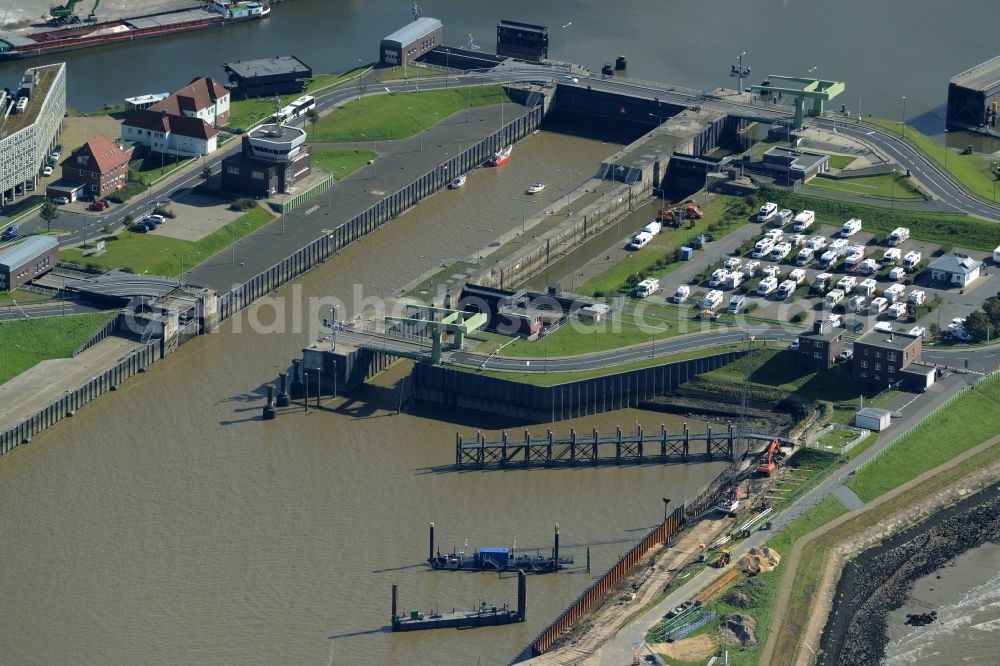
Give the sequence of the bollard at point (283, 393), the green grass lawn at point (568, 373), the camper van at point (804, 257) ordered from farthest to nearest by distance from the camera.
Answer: the camper van at point (804, 257)
the bollard at point (283, 393)
the green grass lawn at point (568, 373)

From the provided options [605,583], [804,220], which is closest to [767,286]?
[804,220]

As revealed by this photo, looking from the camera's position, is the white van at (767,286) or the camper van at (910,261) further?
the camper van at (910,261)

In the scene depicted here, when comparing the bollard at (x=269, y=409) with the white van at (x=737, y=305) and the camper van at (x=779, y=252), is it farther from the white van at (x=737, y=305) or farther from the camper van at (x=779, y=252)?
the camper van at (x=779, y=252)

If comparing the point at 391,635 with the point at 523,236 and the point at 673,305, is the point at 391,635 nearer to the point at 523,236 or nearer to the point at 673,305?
the point at 673,305

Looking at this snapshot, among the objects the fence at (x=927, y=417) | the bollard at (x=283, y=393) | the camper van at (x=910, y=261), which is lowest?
the bollard at (x=283, y=393)

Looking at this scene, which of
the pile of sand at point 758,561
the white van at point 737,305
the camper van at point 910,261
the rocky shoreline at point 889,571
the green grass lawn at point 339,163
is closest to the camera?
the rocky shoreline at point 889,571

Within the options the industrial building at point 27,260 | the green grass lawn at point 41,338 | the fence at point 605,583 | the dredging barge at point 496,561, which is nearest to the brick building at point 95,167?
the industrial building at point 27,260

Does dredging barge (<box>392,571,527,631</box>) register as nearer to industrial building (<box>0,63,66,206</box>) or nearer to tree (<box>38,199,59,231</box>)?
tree (<box>38,199,59,231</box>)
